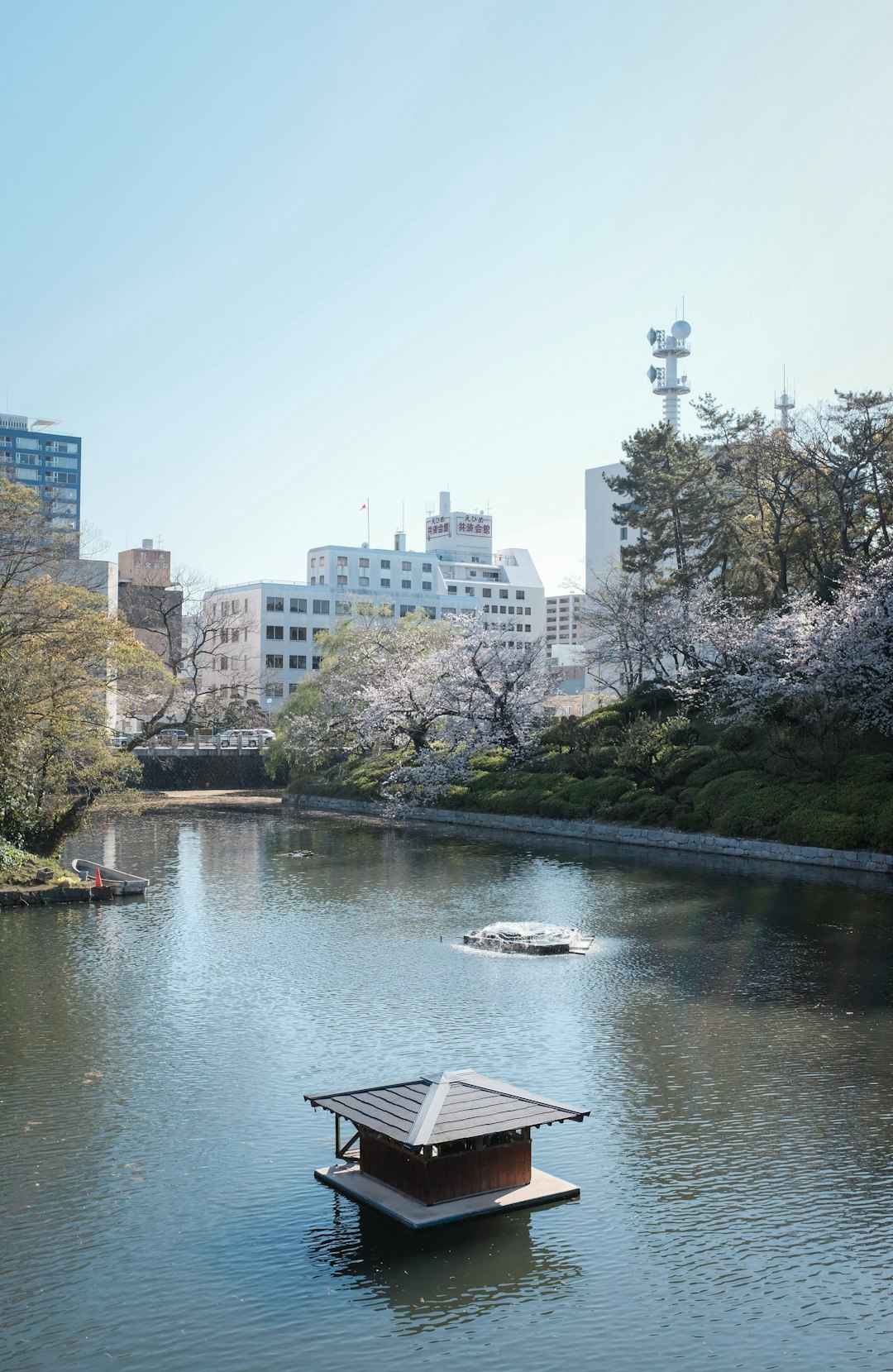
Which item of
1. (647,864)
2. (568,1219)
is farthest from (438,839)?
(568,1219)

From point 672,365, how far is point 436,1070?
111 metres

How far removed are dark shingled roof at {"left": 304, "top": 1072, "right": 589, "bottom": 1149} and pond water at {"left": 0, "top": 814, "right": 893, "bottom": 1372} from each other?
86 cm

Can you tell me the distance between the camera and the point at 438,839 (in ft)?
136

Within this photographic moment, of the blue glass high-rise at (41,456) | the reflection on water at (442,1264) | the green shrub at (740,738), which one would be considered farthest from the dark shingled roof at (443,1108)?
the blue glass high-rise at (41,456)

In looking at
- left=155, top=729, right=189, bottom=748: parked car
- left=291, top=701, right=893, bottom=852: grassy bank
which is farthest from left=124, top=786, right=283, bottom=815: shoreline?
left=291, top=701, right=893, bottom=852: grassy bank

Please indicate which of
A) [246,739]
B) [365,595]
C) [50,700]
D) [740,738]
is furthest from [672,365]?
[50,700]

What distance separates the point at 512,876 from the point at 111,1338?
23476 mm

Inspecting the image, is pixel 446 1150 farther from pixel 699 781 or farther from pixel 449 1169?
pixel 699 781

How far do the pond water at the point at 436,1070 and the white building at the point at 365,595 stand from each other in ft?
200

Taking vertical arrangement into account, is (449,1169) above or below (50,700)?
below

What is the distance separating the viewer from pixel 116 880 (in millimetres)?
28953

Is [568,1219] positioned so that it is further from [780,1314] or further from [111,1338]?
[111,1338]

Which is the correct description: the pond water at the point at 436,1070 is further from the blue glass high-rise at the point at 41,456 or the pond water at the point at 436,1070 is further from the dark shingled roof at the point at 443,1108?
the blue glass high-rise at the point at 41,456

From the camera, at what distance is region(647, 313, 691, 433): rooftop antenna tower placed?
116m
